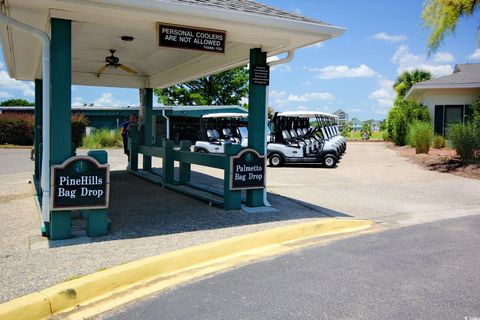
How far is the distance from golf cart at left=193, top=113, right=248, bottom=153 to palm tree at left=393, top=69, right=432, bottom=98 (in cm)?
2641

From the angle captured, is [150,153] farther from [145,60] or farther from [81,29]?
[81,29]

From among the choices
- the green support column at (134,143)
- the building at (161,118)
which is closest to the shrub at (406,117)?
the building at (161,118)

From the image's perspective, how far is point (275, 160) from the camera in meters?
17.1

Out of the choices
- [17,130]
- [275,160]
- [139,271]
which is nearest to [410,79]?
[275,160]

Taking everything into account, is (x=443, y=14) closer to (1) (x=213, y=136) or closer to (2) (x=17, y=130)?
(1) (x=213, y=136)

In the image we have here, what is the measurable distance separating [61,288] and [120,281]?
2.01 feet

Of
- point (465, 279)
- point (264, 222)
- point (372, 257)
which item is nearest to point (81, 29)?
point (264, 222)

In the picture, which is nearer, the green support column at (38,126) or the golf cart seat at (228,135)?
the green support column at (38,126)

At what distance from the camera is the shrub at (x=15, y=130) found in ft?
96.9

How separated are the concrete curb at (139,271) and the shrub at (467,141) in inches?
397

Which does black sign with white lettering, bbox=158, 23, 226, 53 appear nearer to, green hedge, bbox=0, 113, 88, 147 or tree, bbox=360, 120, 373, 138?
green hedge, bbox=0, 113, 88, 147

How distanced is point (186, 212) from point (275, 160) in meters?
9.58

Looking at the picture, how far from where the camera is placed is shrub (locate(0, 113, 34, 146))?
1163 inches

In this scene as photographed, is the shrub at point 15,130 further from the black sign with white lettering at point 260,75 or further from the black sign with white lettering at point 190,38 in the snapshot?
the black sign with white lettering at point 190,38
